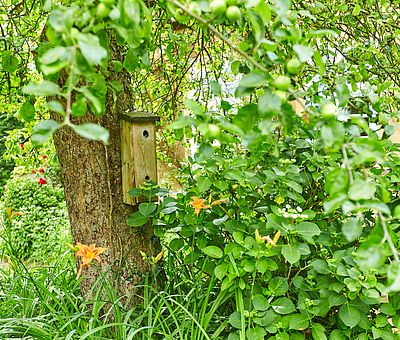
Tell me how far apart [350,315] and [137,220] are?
0.85 meters

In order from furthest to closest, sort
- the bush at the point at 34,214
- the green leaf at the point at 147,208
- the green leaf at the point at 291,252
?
the bush at the point at 34,214, the green leaf at the point at 147,208, the green leaf at the point at 291,252

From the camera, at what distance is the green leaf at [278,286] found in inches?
78.3

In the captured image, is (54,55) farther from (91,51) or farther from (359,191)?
(359,191)

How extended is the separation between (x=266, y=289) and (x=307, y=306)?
155 millimetres

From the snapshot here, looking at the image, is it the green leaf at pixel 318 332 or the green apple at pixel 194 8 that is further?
the green leaf at pixel 318 332

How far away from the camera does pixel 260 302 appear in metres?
1.96

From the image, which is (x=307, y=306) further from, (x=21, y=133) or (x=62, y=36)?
(x=21, y=133)

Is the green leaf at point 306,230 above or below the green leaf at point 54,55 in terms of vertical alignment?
below

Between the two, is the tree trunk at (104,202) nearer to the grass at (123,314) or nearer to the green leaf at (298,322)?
the grass at (123,314)

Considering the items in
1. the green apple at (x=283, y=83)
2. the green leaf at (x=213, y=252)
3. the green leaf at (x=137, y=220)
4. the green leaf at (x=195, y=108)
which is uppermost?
the green apple at (x=283, y=83)

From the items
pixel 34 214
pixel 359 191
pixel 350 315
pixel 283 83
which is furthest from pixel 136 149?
pixel 34 214

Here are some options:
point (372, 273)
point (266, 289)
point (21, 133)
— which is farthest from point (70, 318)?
point (21, 133)

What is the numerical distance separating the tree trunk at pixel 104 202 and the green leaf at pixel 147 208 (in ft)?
0.44

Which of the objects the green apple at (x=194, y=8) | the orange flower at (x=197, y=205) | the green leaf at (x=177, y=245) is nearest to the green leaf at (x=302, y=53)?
the green apple at (x=194, y=8)
